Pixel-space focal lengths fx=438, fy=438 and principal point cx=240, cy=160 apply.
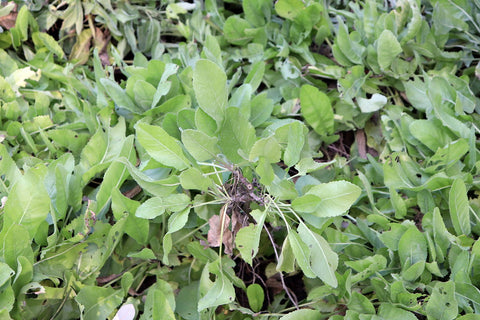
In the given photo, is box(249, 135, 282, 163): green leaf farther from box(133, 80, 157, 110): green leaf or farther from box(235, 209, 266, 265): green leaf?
box(133, 80, 157, 110): green leaf

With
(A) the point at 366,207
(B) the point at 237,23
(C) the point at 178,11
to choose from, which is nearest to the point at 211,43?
(B) the point at 237,23

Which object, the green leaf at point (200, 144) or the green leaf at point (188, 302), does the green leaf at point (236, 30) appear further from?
the green leaf at point (188, 302)

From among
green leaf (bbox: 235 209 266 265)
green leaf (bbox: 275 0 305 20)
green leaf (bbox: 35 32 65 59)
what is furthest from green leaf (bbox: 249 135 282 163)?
green leaf (bbox: 35 32 65 59)

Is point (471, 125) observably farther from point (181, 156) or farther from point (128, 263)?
point (128, 263)

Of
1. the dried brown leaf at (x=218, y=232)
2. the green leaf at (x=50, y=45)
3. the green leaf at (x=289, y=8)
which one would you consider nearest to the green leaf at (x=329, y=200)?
the dried brown leaf at (x=218, y=232)

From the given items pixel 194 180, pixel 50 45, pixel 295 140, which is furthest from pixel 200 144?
pixel 50 45
